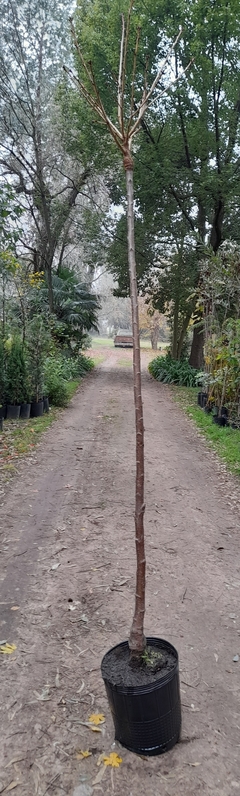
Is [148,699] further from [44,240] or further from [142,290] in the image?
[142,290]

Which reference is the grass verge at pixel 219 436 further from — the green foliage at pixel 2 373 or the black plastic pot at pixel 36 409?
the green foliage at pixel 2 373

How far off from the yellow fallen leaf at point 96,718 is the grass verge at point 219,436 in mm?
3823

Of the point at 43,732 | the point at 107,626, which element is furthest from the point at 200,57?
the point at 43,732

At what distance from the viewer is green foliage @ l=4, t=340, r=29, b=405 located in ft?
26.9

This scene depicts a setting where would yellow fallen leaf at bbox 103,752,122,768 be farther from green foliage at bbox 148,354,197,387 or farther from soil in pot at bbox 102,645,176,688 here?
green foliage at bbox 148,354,197,387

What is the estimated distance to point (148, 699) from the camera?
198 centimetres

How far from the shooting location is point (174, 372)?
15062mm

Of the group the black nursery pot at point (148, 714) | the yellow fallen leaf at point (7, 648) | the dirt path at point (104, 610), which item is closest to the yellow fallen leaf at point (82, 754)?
the dirt path at point (104, 610)

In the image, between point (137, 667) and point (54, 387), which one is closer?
point (137, 667)

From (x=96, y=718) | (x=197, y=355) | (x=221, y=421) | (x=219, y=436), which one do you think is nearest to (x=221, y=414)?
(x=221, y=421)

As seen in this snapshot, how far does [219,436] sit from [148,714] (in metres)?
5.67

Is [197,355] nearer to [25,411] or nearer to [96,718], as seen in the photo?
[25,411]

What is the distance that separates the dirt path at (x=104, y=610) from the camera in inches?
80.4

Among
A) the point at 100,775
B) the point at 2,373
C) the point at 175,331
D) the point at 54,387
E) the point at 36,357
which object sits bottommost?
the point at 100,775
